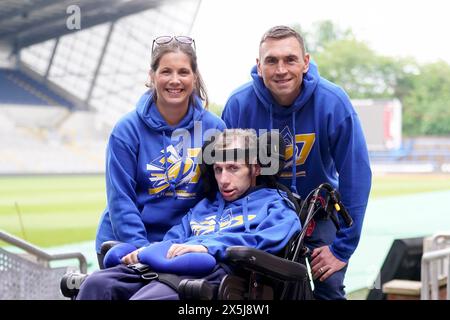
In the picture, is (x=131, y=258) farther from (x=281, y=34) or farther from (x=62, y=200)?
(x=62, y=200)

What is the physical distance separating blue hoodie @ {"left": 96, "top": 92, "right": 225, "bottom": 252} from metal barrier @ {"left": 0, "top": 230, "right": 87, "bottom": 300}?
82.6 inches

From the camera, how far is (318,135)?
2.60 meters

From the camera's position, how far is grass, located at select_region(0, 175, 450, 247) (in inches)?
827

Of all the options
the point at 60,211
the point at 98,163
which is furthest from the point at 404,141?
the point at 60,211

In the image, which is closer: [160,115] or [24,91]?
[160,115]

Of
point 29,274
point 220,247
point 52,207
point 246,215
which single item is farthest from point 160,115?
point 52,207

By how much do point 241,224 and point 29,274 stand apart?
2600 millimetres

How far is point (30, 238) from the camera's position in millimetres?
19875

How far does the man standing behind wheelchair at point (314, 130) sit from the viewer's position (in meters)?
2.54

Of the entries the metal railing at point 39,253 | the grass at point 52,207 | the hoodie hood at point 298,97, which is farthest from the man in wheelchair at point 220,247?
the grass at point 52,207

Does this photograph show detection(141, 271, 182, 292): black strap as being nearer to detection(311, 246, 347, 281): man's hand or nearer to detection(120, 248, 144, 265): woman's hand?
detection(120, 248, 144, 265): woman's hand

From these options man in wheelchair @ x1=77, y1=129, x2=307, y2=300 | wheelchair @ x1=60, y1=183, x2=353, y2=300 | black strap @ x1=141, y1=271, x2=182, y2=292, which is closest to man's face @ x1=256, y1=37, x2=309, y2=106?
man in wheelchair @ x1=77, y1=129, x2=307, y2=300

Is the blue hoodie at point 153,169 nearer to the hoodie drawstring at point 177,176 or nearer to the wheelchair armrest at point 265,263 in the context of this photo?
the hoodie drawstring at point 177,176
